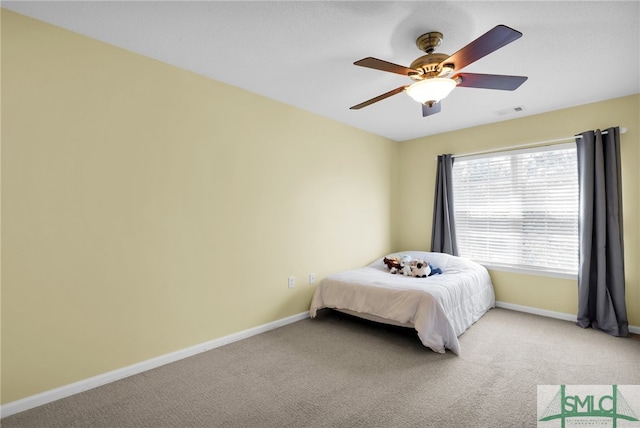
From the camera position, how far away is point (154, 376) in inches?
94.7

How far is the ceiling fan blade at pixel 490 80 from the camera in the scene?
201 cm

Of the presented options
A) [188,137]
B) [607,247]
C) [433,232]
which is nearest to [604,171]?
[607,247]

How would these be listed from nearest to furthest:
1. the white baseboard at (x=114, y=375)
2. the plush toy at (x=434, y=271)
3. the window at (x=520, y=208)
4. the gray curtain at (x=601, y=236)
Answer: the white baseboard at (x=114, y=375), the gray curtain at (x=601, y=236), the window at (x=520, y=208), the plush toy at (x=434, y=271)

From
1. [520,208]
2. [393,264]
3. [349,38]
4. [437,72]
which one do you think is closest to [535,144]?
[520,208]

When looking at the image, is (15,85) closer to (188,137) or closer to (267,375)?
(188,137)

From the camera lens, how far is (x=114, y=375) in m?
2.33

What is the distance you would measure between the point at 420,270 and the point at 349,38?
8.49 ft

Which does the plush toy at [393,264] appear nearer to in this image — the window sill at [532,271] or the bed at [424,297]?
the bed at [424,297]

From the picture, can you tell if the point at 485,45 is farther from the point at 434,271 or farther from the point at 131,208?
the point at 434,271

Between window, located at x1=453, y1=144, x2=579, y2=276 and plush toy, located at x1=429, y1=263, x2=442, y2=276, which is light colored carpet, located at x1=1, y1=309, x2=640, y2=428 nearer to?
plush toy, located at x1=429, y1=263, x2=442, y2=276

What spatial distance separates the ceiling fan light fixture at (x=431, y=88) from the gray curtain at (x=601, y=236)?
95.5 inches

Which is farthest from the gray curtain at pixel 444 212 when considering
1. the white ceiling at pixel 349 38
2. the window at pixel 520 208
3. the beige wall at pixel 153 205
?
the white ceiling at pixel 349 38

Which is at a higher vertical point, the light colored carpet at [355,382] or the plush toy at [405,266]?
the plush toy at [405,266]

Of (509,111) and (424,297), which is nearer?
(424,297)
